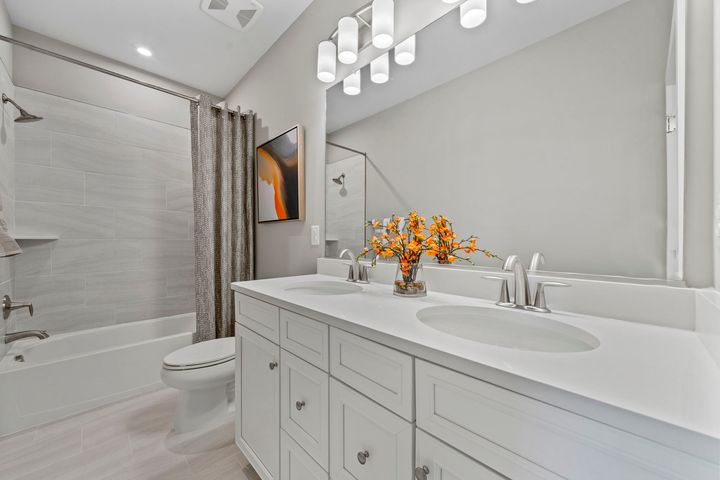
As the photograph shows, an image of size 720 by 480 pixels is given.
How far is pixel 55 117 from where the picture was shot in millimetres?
2090

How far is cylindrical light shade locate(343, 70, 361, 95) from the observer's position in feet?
5.04

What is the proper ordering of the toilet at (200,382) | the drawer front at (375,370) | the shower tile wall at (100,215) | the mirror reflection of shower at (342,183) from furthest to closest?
the shower tile wall at (100,215)
the mirror reflection of shower at (342,183)
the toilet at (200,382)
the drawer front at (375,370)

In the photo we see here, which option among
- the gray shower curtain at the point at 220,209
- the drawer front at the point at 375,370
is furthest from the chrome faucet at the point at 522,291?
the gray shower curtain at the point at 220,209

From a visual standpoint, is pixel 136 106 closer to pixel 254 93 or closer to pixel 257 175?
pixel 254 93

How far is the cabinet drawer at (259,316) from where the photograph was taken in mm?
1077

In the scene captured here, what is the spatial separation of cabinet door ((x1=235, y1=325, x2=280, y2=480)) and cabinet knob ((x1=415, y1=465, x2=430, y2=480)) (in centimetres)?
63

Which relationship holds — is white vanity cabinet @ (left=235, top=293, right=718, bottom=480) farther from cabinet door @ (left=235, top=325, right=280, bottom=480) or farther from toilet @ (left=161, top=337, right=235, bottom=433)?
toilet @ (left=161, top=337, right=235, bottom=433)

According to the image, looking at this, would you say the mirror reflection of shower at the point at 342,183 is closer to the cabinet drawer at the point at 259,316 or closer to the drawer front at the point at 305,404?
the cabinet drawer at the point at 259,316

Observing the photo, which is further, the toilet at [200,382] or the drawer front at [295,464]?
the toilet at [200,382]

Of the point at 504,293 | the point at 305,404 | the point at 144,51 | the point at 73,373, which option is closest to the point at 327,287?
the point at 305,404

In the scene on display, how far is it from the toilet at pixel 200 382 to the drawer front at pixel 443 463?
1344 mm

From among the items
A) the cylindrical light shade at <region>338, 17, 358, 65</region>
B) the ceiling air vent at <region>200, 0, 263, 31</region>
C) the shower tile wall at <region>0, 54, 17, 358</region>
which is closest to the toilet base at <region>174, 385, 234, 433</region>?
the shower tile wall at <region>0, 54, 17, 358</region>

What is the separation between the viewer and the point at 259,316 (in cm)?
118

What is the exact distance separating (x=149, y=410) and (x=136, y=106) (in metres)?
2.34
